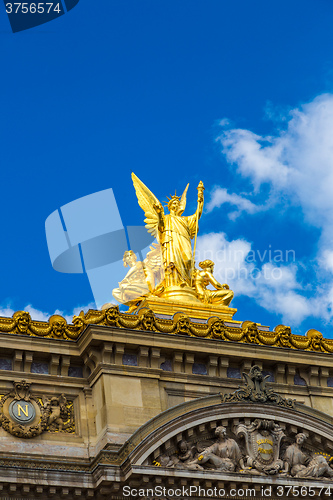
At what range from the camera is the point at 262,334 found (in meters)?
28.9

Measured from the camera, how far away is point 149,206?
33.0 metres

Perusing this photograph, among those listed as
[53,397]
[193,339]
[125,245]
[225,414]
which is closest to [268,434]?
[225,414]

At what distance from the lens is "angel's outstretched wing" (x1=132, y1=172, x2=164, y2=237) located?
107 ft

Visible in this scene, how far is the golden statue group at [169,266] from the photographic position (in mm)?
31270

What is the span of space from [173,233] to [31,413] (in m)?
8.56

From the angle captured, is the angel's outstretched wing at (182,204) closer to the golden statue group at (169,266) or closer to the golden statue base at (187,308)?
the golden statue group at (169,266)

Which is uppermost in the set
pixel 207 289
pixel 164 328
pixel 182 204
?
pixel 182 204

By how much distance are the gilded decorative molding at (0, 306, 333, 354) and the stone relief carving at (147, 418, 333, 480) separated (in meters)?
2.43

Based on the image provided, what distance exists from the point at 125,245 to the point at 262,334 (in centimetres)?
616

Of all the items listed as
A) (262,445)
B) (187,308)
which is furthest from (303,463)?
(187,308)

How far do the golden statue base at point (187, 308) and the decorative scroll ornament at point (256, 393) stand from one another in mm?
2774

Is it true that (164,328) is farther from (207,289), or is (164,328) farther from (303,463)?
(303,463)

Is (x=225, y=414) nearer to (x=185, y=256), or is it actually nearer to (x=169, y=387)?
(x=169, y=387)

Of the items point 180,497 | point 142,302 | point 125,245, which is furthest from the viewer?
point 125,245
